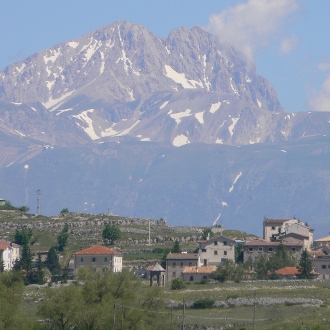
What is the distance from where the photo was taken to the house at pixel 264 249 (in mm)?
122375

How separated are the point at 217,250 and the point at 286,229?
19.1m

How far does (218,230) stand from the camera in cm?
15238

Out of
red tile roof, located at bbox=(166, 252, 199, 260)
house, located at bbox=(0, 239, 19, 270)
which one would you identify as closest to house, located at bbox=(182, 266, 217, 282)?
red tile roof, located at bbox=(166, 252, 199, 260)

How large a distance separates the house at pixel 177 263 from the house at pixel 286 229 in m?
16.8

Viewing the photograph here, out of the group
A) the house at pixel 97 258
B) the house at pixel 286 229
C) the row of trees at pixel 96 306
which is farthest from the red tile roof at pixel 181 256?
the row of trees at pixel 96 306

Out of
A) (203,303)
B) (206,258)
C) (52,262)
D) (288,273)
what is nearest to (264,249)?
(206,258)

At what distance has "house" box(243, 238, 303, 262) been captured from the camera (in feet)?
401

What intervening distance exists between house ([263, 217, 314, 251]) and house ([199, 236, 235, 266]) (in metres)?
8.33

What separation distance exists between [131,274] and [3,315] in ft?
50.4

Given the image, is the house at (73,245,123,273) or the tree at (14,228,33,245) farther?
the tree at (14,228,33,245)

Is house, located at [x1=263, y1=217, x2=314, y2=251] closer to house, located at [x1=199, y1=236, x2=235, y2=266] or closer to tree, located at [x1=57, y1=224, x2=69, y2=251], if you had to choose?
house, located at [x1=199, y1=236, x2=235, y2=266]

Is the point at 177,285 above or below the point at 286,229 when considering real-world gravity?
below

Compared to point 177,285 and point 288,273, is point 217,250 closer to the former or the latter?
point 288,273

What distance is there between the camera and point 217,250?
123m
